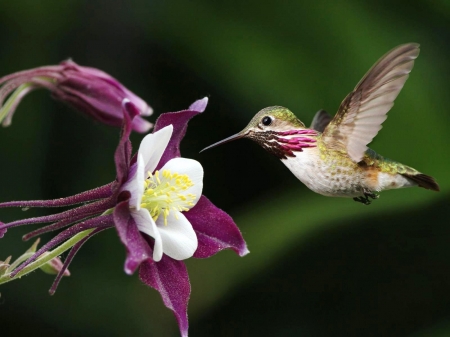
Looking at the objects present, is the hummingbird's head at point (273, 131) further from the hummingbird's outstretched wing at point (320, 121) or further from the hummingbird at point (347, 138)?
the hummingbird's outstretched wing at point (320, 121)

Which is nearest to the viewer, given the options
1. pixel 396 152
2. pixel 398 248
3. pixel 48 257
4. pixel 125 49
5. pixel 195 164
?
pixel 48 257

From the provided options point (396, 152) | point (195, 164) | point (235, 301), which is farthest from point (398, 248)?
point (195, 164)

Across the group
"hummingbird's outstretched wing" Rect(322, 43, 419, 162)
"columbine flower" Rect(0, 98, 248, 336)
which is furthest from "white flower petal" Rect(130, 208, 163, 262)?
"hummingbird's outstretched wing" Rect(322, 43, 419, 162)

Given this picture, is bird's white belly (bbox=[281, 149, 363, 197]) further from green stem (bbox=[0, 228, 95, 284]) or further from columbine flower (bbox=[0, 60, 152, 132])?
columbine flower (bbox=[0, 60, 152, 132])

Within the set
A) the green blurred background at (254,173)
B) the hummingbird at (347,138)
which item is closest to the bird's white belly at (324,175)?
the hummingbird at (347,138)

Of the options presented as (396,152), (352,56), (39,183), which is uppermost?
(352,56)

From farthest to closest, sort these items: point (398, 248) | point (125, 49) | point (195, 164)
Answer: point (125, 49) < point (398, 248) < point (195, 164)

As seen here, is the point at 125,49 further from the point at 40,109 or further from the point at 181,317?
the point at 181,317
